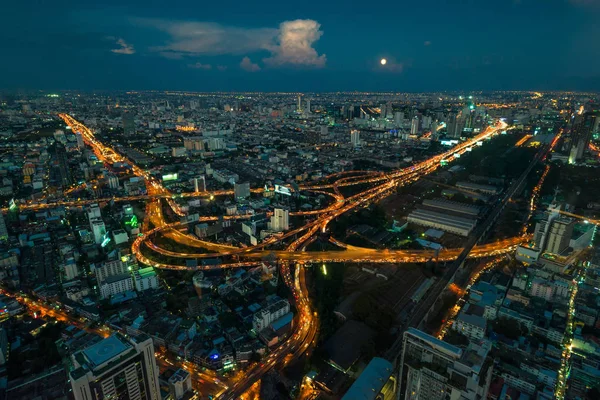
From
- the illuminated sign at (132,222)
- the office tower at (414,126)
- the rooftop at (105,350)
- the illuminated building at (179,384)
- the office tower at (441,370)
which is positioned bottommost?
the illuminated building at (179,384)

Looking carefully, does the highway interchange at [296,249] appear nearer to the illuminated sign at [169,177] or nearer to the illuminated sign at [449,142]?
the illuminated sign at [169,177]

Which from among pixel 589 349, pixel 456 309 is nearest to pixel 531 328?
pixel 589 349

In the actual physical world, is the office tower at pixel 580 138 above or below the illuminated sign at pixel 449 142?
above

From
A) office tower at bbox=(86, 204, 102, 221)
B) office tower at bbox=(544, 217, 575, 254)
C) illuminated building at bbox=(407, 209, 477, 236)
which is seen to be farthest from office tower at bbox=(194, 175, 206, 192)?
office tower at bbox=(544, 217, 575, 254)

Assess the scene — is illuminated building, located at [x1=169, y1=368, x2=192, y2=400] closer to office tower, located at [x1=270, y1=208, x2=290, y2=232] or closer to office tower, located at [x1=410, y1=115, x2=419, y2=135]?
office tower, located at [x1=270, y1=208, x2=290, y2=232]

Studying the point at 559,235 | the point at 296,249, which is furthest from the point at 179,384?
the point at 559,235

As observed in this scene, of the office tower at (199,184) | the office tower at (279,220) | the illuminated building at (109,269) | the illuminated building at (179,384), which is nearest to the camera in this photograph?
the illuminated building at (179,384)

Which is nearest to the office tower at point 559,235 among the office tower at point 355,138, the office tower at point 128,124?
the office tower at point 355,138
